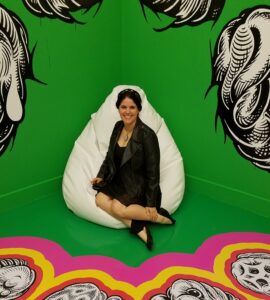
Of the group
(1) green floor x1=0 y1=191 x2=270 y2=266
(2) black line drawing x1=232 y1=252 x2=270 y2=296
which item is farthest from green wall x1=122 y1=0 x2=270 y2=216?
(2) black line drawing x1=232 y1=252 x2=270 y2=296

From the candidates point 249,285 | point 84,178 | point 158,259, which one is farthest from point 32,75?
point 249,285

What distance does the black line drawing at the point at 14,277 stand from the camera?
200 cm

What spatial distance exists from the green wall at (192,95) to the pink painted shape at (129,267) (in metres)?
0.50

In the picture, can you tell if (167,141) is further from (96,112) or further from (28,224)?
(28,224)

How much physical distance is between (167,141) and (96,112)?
0.67 meters

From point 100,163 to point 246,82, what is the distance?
1236 millimetres

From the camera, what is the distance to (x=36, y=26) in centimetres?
263

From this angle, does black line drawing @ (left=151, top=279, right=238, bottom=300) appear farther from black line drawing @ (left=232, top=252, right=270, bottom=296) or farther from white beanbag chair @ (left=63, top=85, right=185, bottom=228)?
white beanbag chair @ (left=63, top=85, right=185, bottom=228)

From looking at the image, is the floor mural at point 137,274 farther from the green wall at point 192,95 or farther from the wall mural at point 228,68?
the wall mural at point 228,68

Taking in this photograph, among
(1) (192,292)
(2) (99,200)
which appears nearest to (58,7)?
(2) (99,200)

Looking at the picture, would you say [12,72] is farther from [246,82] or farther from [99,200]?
[246,82]

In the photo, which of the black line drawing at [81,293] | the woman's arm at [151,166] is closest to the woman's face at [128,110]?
the woman's arm at [151,166]

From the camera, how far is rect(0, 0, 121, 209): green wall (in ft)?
8.93

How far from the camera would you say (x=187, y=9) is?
2764 millimetres
